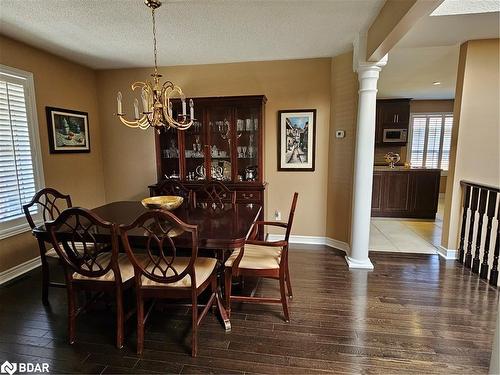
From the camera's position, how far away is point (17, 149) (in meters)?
3.13

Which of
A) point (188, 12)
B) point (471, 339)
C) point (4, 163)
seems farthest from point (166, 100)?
point (471, 339)

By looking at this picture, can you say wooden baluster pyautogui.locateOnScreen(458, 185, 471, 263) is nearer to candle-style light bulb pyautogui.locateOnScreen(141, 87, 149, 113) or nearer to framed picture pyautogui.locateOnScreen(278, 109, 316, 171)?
framed picture pyautogui.locateOnScreen(278, 109, 316, 171)

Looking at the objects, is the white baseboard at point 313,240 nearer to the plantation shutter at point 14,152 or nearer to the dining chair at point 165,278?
the dining chair at point 165,278

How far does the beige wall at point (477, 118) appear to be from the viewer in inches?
126

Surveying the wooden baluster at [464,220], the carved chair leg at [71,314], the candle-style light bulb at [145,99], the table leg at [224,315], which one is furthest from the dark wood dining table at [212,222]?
the wooden baluster at [464,220]

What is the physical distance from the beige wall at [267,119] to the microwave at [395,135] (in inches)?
147

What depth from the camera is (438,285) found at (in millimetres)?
2832

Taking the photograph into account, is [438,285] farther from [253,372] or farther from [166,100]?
[166,100]

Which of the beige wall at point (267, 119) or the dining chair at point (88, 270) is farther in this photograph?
the beige wall at point (267, 119)

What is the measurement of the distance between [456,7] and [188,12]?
7.88ft

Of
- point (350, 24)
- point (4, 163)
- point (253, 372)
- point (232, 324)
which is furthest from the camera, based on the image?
point (4, 163)

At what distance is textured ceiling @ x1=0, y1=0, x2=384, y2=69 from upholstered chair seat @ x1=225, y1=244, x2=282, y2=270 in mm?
2135

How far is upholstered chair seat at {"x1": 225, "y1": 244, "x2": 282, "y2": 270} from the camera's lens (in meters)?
2.22

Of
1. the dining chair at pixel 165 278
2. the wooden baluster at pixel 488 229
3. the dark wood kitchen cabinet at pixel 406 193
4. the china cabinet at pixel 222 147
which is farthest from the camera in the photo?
the dark wood kitchen cabinet at pixel 406 193
